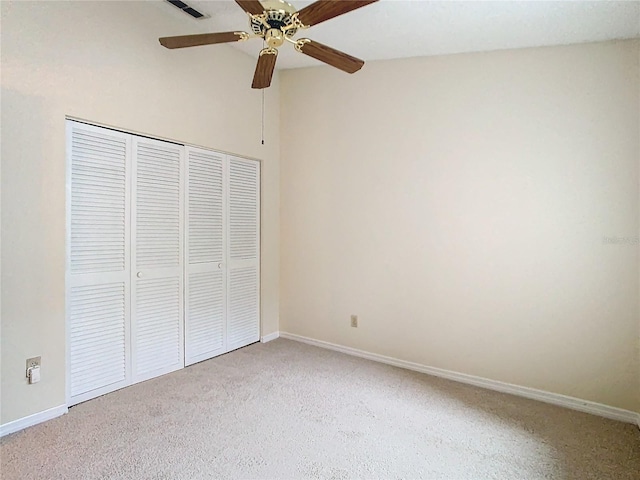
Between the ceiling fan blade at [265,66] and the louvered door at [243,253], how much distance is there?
1205 millimetres

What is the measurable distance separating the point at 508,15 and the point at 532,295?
1.92 metres

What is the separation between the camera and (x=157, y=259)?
9.68 feet

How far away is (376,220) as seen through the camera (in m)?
3.40

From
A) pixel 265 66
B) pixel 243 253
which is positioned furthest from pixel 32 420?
pixel 265 66

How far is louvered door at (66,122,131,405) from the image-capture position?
244 centimetres

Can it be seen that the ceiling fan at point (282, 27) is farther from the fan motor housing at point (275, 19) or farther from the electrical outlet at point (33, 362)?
the electrical outlet at point (33, 362)

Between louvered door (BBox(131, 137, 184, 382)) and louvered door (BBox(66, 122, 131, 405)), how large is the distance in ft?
0.29

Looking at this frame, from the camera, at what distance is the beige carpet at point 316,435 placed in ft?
6.01

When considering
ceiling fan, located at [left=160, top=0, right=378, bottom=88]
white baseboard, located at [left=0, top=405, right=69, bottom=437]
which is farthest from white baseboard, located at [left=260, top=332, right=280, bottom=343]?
ceiling fan, located at [left=160, top=0, right=378, bottom=88]

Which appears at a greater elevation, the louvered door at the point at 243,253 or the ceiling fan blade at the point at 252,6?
the ceiling fan blade at the point at 252,6

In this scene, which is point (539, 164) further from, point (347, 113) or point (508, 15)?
point (347, 113)

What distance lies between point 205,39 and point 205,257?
1.88 metres

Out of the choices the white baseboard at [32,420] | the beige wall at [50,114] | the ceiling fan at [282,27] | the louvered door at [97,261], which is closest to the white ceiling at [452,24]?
the beige wall at [50,114]

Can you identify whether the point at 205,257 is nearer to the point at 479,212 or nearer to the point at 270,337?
the point at 270,337
